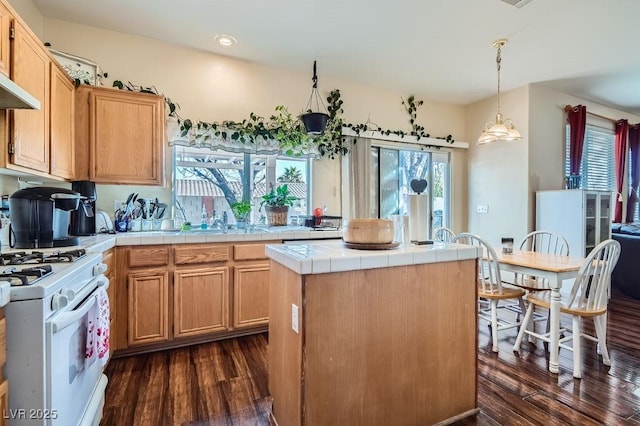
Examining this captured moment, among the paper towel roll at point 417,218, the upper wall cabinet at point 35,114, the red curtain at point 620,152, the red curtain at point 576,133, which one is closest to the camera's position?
the upper wall cabinet at point 35,114

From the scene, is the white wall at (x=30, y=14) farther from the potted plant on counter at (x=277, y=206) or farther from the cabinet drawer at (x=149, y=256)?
the potted plant on counter at (x=277, y=206)

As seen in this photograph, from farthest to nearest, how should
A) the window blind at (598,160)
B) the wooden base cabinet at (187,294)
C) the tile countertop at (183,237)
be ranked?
the window blind at (598,160)
the wooden base cabinet at (187,294)
the tile countertop at (183,237)

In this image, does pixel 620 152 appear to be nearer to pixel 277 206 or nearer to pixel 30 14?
pixel 277 206

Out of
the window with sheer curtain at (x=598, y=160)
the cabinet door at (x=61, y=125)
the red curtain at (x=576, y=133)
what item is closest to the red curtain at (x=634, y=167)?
the window with sheer curtain at (x=598, y=160)

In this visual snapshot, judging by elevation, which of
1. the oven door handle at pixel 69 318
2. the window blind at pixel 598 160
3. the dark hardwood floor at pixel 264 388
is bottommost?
the dark hardwood floor at pixel 264 388

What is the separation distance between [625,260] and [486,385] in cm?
356

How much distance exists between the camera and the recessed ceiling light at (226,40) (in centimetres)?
304

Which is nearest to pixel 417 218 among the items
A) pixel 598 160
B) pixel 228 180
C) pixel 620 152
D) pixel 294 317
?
pixel 294 317

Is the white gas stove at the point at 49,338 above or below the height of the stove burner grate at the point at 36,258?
below

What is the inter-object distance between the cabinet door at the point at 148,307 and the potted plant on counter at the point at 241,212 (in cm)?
99

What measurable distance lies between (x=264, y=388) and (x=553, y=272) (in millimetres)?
2143

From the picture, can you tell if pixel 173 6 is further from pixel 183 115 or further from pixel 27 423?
pixel 27 423

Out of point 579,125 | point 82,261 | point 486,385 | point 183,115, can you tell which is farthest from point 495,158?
point 82,261

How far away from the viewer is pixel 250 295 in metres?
2.86
